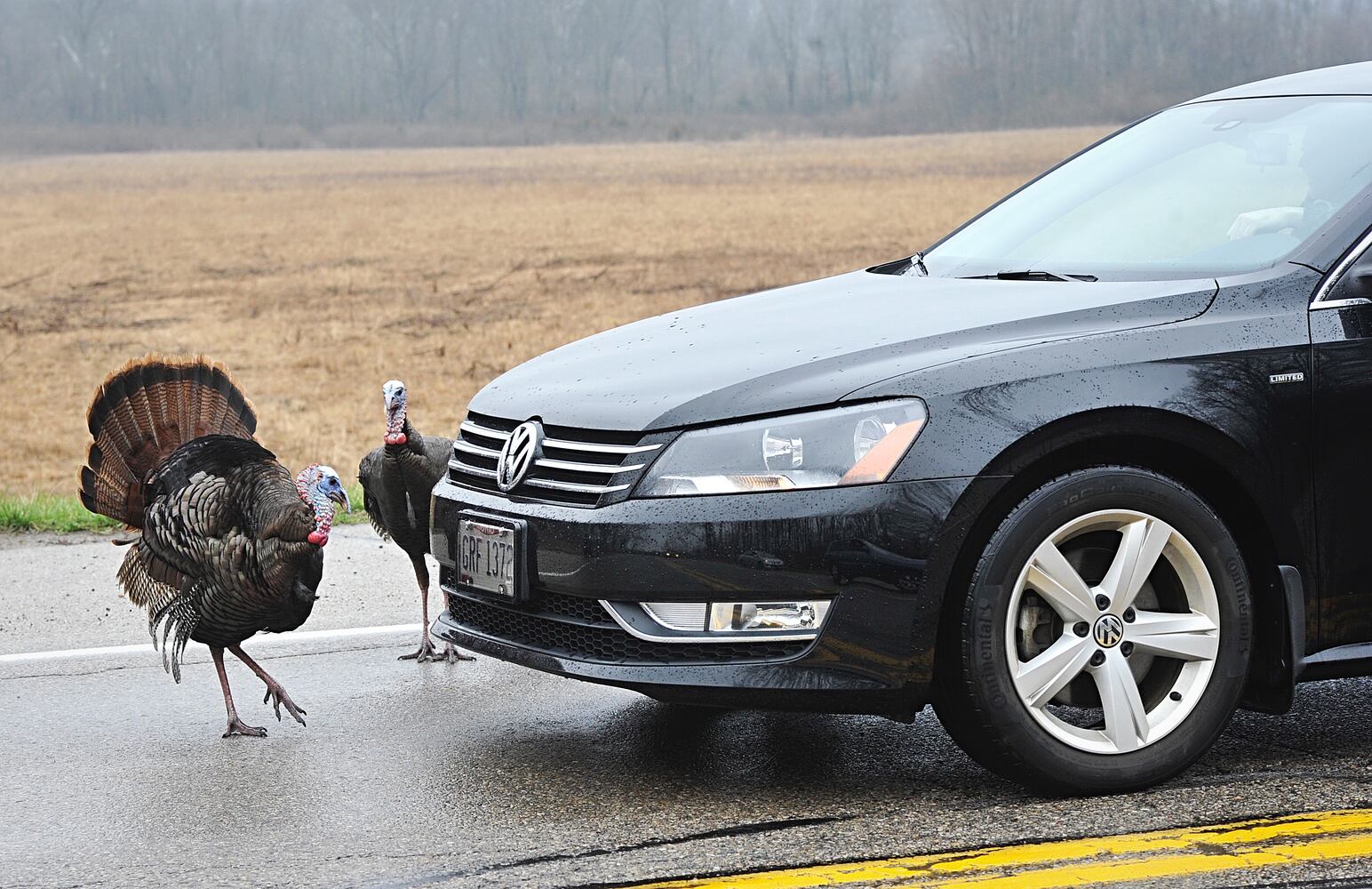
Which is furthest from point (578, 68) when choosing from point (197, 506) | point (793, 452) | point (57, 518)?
point (793, 452)

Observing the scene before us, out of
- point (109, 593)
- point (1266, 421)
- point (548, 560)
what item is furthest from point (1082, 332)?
point (109, 593)

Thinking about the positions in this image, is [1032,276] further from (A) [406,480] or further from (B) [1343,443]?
(A) [406,480]

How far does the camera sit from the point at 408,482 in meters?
5.99

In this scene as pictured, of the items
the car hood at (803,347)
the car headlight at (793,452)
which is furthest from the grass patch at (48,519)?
the car headlight at (793,452)

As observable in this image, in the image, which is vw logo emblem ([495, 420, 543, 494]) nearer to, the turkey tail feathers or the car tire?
the car tire

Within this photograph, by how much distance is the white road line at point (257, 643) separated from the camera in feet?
20.5

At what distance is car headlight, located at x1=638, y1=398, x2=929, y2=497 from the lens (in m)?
4.17

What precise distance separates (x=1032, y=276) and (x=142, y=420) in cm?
301

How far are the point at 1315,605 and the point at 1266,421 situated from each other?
49 cm

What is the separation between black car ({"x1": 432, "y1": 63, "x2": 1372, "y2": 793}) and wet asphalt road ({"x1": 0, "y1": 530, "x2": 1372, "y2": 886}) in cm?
24

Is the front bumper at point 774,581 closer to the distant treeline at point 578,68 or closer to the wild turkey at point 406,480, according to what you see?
the wild turkey at point 406,480

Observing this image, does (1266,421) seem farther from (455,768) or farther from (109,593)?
(109,593)

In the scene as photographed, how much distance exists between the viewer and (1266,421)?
438 cm

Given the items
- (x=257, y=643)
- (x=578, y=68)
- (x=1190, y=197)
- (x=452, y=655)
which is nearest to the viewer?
(x=1190, y=197)
